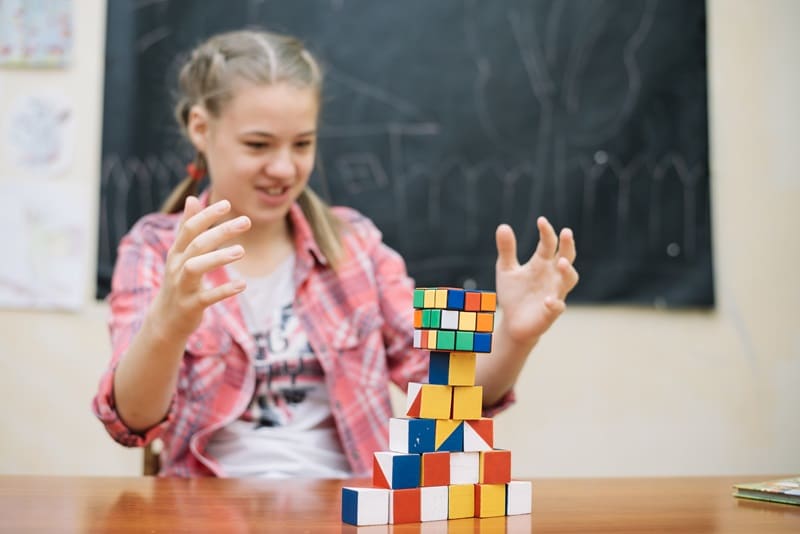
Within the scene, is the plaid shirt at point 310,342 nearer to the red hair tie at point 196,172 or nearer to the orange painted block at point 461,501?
the red hair tie at point 196,172

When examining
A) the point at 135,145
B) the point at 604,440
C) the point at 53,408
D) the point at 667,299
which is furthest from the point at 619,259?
the point at 53,408

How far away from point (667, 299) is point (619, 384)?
0.80ft

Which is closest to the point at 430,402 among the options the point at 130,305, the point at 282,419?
the point at 282,419

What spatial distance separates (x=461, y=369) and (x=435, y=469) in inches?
3.9

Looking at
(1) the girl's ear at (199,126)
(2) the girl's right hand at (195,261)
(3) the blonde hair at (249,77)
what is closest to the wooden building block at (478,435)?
(2) the girl's right hand at (195,261)

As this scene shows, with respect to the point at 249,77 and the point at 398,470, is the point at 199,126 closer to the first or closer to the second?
the point at 249,77

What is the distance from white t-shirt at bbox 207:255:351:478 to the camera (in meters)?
1.40

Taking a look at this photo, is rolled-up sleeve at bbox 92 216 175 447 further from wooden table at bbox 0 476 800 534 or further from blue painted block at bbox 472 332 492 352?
blue painted block at bbox 472 332 492 352

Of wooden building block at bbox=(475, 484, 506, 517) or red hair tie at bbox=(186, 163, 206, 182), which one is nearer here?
wooden building block at bbox=(475, 484, 506, 517)

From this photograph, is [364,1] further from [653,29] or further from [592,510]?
[592,510]

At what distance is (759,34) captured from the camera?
7.55 ft

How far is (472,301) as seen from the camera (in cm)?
87

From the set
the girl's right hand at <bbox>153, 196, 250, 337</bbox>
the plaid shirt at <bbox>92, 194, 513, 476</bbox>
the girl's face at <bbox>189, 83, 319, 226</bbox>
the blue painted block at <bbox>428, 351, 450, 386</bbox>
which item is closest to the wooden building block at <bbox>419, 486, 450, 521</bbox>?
the blue painted block at <bbox>428, 351, 450, 386</bbox>

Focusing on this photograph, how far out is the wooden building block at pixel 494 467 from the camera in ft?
2.87
